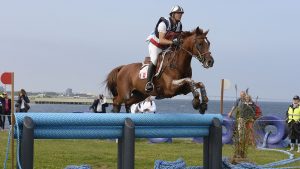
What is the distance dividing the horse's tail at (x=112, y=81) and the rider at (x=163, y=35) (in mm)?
1661

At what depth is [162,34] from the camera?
810 cm

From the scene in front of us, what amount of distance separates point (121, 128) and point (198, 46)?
74.4 inches

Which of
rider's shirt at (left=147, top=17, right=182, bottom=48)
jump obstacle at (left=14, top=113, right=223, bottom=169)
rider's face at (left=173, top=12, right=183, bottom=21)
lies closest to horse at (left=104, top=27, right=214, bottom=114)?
rider's shirt at (left=147, top=17, right=182, bottom=48)

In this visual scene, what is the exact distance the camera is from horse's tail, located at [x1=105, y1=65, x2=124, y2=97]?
32.3 feet

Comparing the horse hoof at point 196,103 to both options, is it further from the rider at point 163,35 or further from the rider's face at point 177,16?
the rider's face at point 177,16

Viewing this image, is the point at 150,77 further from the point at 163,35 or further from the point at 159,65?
the point at 163,35

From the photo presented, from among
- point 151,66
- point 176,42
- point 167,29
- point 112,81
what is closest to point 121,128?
point 151,66

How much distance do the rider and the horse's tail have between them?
1661 millimetres

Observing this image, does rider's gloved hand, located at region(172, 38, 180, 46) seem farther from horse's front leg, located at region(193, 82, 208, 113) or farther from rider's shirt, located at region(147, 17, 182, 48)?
horse's front leg, located at region(193, 82, 208, 113)

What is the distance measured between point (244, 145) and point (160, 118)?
4506 millimetres

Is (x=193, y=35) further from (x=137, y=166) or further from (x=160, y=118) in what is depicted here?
(x=137, y=166)

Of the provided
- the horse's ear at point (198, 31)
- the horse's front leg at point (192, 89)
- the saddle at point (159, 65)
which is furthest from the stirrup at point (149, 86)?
the horse's ear at point (198, 31)

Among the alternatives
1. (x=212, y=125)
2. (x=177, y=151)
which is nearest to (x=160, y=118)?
(x=212, y=125)

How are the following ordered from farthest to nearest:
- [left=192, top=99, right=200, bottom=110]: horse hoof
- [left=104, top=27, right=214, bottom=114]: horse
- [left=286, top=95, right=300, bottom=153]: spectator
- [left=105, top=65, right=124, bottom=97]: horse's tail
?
[left=286, top=95, right=300, bottom=153]: spectator, [left=105, top=65, right=124, bottom=97]: horse's tail, [left=104, top=27, right=214, bottom=114]: horse, [left=192, top=99, right=200, bottom=110]: horse hoof
